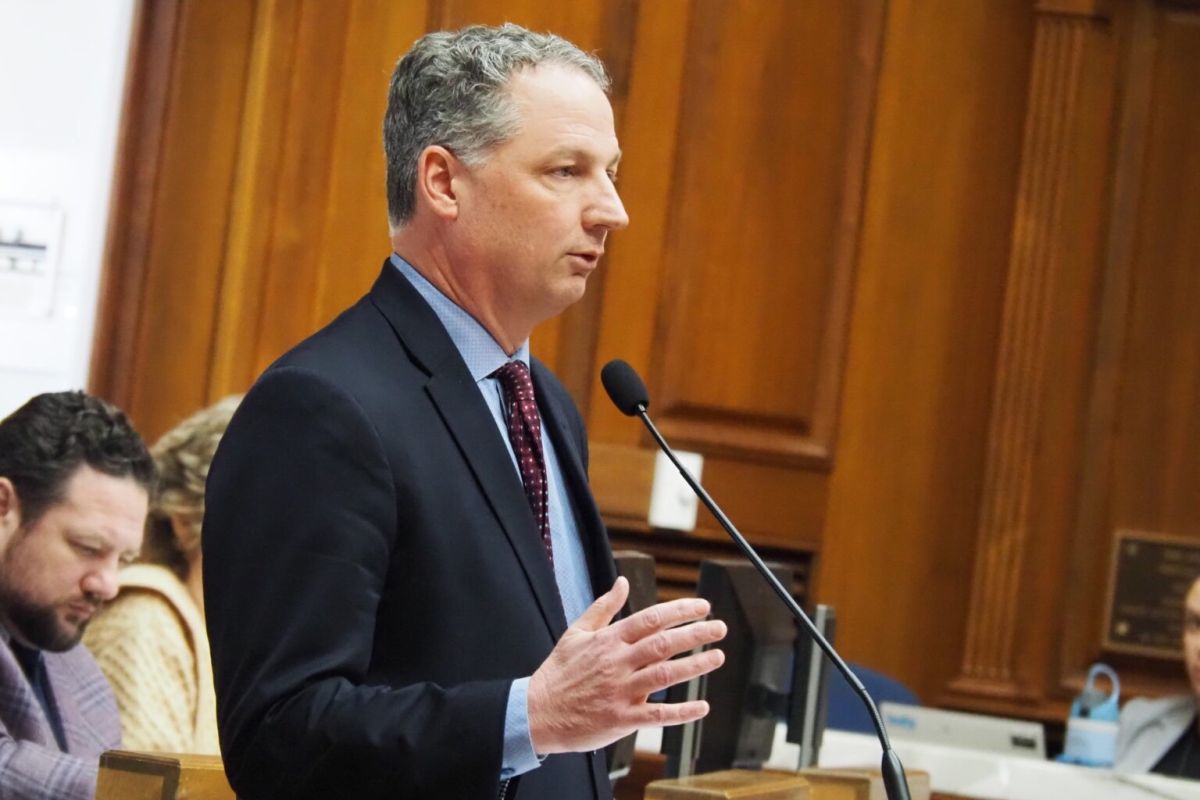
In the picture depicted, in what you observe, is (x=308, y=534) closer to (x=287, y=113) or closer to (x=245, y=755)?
(x=245, y=755)

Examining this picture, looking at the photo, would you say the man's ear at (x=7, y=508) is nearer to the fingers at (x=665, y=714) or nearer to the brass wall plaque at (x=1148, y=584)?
the fingers at (x=665, y=714)

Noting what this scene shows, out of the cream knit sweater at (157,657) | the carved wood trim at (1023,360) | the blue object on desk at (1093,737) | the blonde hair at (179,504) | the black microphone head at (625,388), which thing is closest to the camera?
the black microphone head at (625,388)

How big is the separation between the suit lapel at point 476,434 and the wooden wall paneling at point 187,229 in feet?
9.31

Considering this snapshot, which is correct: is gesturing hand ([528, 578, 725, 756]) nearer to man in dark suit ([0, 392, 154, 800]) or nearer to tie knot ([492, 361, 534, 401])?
tie knot ([492, 361, 534, 401])

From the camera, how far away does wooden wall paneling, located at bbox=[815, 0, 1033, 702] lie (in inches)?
177

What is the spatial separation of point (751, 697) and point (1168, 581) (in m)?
2.41

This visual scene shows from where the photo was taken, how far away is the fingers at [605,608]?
4.10ft

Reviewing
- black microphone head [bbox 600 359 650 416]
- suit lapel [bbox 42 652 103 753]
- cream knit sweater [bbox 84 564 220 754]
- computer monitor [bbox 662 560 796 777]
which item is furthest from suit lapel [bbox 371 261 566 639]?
cream knit sweater [bbox 84 564 220 754]

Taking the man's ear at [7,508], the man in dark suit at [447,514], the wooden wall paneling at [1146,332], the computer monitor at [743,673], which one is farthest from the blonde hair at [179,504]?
the wooden wall paneling at [1146,332]

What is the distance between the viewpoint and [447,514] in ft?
4.54

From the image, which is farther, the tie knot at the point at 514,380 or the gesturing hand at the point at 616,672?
the tie knot at the point at 514,380

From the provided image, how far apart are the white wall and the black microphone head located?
216 centimetres

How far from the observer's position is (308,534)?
1315 mm

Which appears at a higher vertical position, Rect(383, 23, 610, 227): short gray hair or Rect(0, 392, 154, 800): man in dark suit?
Rect(383, 23, 610, 227): short gray hair
